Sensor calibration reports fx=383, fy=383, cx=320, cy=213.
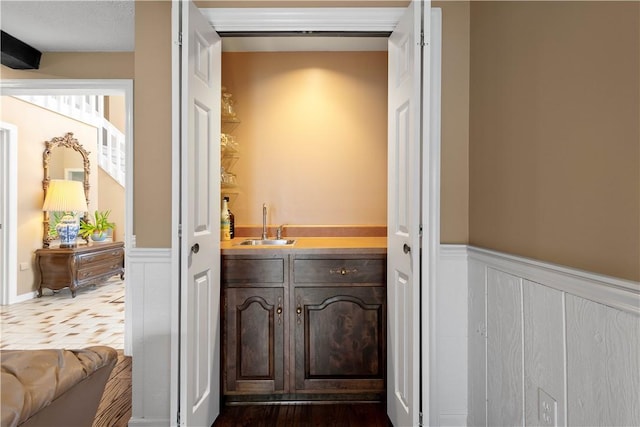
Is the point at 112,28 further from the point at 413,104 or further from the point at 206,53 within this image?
the point at 413,104

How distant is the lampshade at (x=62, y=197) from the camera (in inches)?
197

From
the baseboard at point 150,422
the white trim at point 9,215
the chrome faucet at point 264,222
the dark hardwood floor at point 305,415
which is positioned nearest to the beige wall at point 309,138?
the chrome faucet at point 264,222

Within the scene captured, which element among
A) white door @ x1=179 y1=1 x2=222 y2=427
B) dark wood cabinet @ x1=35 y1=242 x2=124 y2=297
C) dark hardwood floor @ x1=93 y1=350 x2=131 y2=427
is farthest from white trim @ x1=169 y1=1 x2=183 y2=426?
dark wood cabinet @ x1=35 y1=242 x2=124 y2=297

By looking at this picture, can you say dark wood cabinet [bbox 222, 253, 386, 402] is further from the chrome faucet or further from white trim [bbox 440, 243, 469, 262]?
the chrome faucet

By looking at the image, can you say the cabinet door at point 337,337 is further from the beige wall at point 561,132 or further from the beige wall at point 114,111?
the beige wall at point 114,111

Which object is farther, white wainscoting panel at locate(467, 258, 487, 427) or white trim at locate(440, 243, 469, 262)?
white trim at locate(440, 243, 469, 262)

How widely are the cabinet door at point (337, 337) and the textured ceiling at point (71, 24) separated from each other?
7.25 feet

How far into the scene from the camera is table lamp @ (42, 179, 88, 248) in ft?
16.3

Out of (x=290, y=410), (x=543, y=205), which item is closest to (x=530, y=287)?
(x=543, y=205)

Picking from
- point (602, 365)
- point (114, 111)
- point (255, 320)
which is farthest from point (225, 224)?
point (114, 111)

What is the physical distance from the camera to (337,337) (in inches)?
88.0

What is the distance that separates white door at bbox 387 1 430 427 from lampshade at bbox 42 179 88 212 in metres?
4.72

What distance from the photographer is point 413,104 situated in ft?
5.48

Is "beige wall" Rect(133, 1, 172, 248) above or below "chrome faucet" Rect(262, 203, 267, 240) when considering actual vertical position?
above
